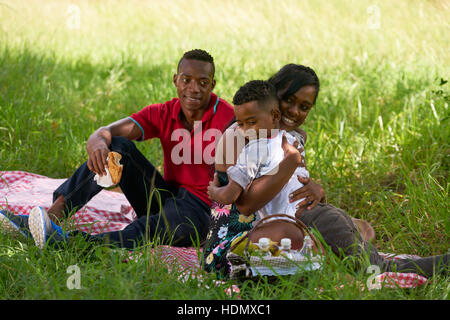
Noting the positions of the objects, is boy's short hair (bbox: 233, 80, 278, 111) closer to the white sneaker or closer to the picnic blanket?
the picnic blanket

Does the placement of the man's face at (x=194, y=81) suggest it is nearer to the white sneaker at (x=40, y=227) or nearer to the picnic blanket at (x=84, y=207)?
the picnic blanket at (x=84, y=207)

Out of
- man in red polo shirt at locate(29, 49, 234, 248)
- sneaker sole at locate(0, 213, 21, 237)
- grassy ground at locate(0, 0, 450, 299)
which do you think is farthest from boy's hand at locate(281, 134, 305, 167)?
sneaker sole at locate(0, 213, 21, 237)

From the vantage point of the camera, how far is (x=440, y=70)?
531cm

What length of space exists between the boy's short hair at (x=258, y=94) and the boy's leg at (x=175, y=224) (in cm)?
87

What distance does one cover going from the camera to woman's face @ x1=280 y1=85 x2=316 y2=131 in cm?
269

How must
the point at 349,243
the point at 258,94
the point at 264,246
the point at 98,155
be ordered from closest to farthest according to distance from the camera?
1. the point at 264,246
2. the point at 258,94
3. the point at 349,243
4. the point at 98,155

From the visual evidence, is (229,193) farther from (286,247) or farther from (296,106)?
(296,106)

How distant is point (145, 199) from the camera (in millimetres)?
3316

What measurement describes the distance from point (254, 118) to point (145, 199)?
1.11 meters

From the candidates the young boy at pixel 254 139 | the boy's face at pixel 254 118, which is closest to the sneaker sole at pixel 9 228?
the young boy at pixel 254 139

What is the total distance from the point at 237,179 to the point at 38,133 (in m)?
2.85

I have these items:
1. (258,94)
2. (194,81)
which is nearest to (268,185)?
(258,94)

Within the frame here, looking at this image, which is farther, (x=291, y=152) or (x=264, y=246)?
(x=291, y=152)

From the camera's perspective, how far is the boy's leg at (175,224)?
304 cm
